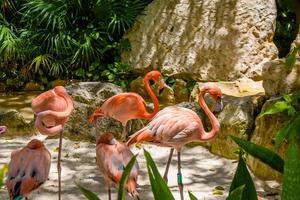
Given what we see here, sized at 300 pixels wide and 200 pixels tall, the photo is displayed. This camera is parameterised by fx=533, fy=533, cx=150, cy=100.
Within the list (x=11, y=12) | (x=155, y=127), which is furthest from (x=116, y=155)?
(x=11, y=12)

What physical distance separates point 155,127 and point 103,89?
5.72ft

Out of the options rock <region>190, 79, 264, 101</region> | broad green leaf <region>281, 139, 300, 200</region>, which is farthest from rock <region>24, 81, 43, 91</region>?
broad green leaf <region>281, 139, 300, 200</region>

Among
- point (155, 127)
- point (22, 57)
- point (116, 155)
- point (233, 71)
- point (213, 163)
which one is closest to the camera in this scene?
point (116, 155)

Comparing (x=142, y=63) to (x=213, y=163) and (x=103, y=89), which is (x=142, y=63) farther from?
(x=213, y=163)

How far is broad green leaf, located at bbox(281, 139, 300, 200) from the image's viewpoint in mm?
902

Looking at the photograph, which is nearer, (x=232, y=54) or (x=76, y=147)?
(x=76, y=147)

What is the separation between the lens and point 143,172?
14.4 ft

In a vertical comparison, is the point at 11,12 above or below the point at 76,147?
above

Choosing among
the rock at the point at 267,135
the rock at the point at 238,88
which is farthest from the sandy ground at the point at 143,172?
the rock at the point at 238,88

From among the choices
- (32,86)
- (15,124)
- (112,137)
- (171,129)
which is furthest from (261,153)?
(32,86)

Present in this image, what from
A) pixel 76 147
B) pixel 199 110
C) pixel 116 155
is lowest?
pixel 76 147

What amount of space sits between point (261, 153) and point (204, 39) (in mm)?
5482

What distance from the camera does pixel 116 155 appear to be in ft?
10.5

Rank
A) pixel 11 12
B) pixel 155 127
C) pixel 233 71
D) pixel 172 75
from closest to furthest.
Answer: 1. pixel 155 127
2. pixel 233 71
3. pixel 172 75
4. pixel 11 12
